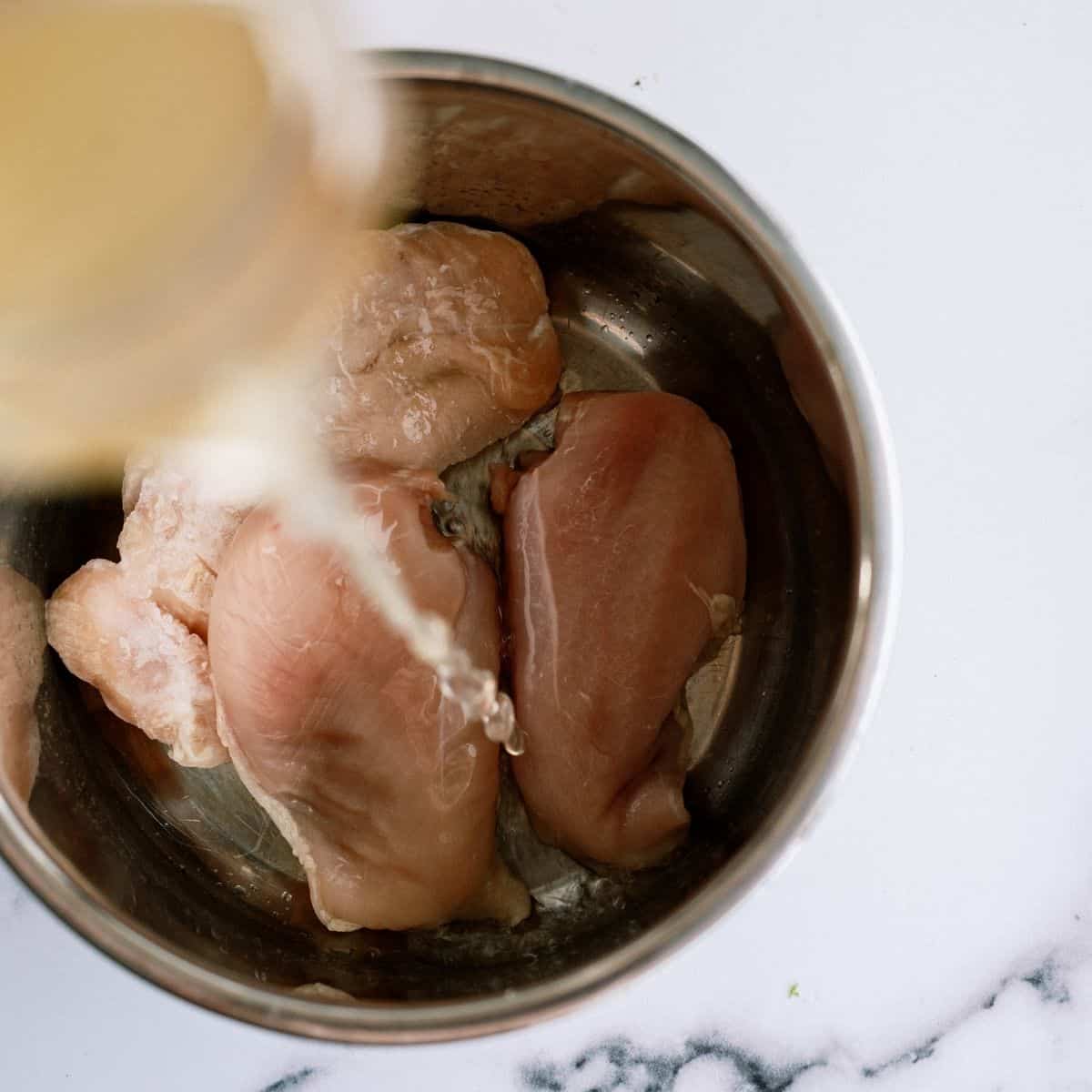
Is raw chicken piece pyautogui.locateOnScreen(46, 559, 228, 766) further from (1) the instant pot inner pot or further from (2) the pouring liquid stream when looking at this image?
(2) the pouring liquid stream

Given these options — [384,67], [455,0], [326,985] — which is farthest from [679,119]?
[326,985]

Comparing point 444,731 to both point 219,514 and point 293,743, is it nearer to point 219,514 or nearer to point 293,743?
point 293,743

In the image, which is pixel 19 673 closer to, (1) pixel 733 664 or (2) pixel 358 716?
(2) pixel 358 716

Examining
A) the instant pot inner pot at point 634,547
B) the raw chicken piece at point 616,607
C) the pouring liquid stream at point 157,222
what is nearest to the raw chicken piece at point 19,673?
the instant pot inner pot at point 634,547

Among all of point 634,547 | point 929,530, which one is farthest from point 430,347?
point 929,530

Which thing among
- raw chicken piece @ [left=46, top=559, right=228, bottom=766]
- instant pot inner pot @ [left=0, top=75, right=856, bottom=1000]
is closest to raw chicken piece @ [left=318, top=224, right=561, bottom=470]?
instant pot inner pot @ [left=0, top=75, right=856, bottom=1000]

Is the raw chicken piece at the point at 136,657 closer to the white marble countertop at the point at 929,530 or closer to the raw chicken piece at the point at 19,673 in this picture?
the raw chicken piece at the point at 19,673
